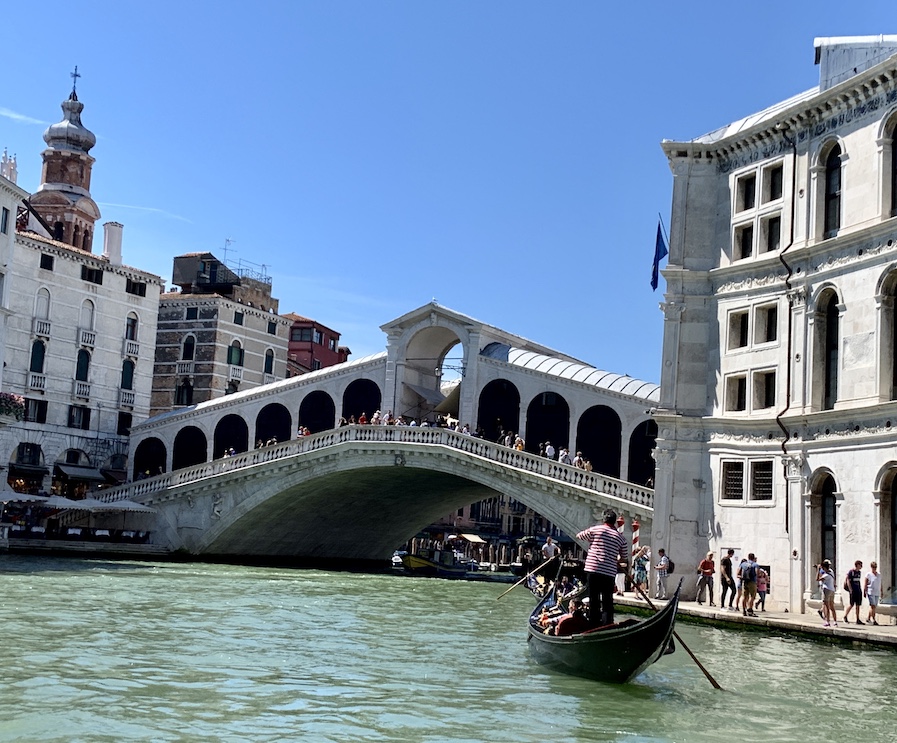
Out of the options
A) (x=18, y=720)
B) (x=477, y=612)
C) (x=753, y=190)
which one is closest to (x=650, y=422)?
(x=753, y=190)

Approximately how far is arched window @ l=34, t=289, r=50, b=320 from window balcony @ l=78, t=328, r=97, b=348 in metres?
1.28

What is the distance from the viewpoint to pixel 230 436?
42594mm

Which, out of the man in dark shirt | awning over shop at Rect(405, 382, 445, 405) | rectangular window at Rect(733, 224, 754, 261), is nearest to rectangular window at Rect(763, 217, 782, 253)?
rectangular window at Rect(733, 224, 754, 261)

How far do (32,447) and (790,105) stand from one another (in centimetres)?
2528

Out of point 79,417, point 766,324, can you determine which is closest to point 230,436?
point 79,417

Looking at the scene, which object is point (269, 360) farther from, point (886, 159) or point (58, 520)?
point (886, 159)

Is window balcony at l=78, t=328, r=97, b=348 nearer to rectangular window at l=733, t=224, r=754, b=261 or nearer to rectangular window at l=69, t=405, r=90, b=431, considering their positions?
rectangular window at l=69, t=405, r=90, b=431

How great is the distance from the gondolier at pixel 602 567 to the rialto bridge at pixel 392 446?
1566cm

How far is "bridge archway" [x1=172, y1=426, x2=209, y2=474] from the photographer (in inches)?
1672

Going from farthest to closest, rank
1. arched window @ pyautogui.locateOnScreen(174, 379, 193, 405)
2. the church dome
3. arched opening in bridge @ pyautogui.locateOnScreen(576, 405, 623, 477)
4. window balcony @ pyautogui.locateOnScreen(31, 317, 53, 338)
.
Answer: the church dome < arched window @ pyautogui.locateOnScreen(174, 379, 193, 405) < window balcony @ pyautogui.locateOnScreen(31, 317, 53, 338) < arched opening in bridge @ pyautogui.locateOnScreen(576, 405, 623, 477)

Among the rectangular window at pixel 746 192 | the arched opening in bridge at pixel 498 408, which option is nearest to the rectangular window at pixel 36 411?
the arched opening in bridge at pixel 498 408

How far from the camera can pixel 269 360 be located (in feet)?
159

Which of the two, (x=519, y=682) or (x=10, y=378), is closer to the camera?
(x=519, y=682)

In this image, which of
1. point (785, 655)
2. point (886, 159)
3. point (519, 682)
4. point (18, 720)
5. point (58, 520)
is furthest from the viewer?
point (58, 520)
